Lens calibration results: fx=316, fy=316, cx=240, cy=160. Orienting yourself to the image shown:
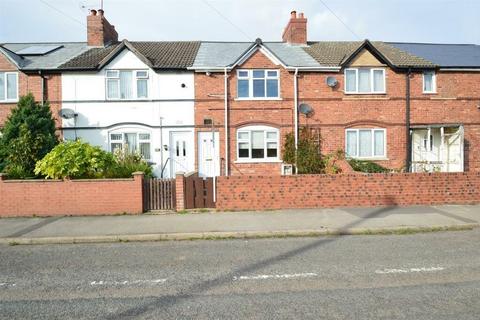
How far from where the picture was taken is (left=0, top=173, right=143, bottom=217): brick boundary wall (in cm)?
936

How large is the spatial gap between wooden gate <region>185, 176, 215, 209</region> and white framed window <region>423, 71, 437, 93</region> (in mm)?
12094

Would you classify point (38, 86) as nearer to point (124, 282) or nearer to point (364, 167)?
point (124, 282)

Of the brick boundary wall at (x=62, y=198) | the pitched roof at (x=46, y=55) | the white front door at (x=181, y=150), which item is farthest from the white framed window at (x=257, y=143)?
the pitched roof at (x=46, y=55)

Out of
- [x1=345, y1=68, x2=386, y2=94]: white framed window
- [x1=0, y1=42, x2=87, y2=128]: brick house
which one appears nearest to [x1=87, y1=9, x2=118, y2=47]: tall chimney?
[x1=0, y1=42, x2=87, y2=128]: brick house

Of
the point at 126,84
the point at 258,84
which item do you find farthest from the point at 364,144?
the point at 126,84

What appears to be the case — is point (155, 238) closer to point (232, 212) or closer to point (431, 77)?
point (232, 212)

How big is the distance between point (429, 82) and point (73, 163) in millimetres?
15944

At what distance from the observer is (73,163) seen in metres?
9.60

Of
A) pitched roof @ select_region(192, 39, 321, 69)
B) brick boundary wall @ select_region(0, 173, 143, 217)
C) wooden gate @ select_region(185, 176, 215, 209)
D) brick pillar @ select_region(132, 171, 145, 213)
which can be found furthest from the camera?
pitched roof @ select_region(192, 39, 321, 69)

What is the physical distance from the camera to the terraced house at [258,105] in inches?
575

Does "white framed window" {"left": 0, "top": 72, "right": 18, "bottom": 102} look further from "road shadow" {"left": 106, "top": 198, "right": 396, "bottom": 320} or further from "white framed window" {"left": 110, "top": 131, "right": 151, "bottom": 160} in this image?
"road shadow" {"left": 106, "top": 198, "right": 396, "bottom": 320}

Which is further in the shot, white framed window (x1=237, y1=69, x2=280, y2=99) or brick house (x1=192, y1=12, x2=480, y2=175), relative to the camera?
white framed window (x1=237, y1=69, x2=280, y2=99)

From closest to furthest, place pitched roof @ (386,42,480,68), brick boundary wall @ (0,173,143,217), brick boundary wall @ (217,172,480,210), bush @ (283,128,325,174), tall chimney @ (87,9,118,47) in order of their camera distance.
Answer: brick boundary wall @ (0,173,143,217)
brick boundary wall @ (217,172,480,210)
bush @ (283,128,325,174)
pitched roof @ (386,42,480,68)
tall chimney @ (87,9,118,47)

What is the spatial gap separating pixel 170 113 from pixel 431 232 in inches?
444
